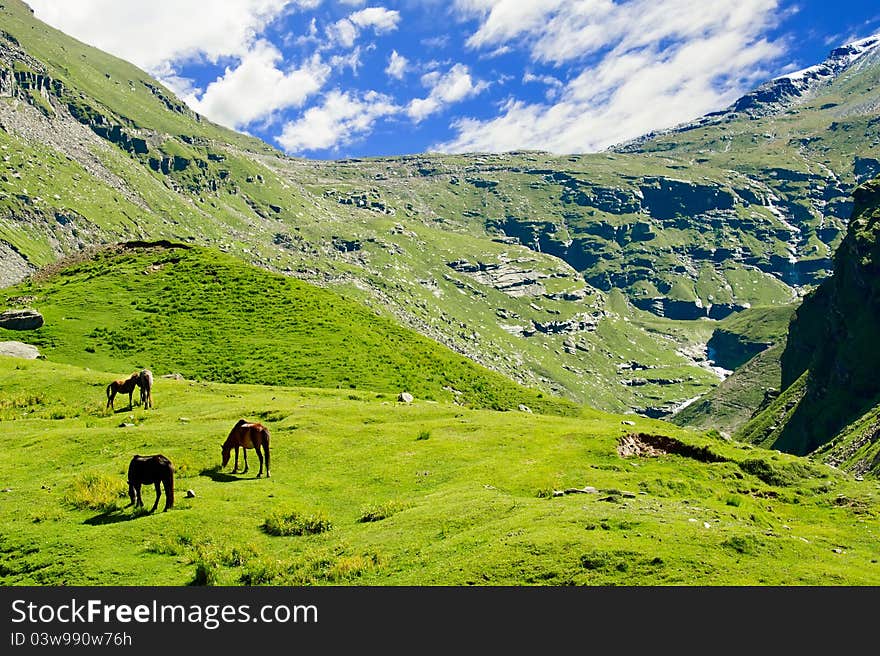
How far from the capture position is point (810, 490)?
95.3 ft

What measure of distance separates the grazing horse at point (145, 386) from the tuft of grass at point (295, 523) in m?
22.5

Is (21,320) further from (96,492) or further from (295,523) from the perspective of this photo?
(295,523)

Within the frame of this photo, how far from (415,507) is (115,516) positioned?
10755 millimetres

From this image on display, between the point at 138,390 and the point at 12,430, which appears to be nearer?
the point at 12,430

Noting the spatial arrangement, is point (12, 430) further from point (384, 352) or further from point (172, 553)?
point (384, 352)

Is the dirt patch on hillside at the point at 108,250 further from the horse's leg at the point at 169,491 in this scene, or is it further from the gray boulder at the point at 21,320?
the horse's leg at the point at 169,491

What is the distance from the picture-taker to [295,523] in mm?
21766

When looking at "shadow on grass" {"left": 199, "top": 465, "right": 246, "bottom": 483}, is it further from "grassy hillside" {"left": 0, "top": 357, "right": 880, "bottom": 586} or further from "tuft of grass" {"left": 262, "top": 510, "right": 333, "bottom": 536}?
"tuft of grass" {"left": 262, "top": 510, "right": 333, "bottom": 536}

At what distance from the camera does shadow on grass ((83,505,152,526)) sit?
21355mm

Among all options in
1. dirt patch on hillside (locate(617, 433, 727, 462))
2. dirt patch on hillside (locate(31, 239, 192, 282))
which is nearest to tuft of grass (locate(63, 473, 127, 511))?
dirt patch on hillside (locate(617, 433, 727, 462))

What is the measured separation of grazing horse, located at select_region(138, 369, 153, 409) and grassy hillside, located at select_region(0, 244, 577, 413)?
1781 centimetres

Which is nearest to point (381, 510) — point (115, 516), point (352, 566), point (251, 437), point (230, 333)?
point (352, 566)
